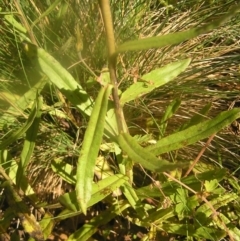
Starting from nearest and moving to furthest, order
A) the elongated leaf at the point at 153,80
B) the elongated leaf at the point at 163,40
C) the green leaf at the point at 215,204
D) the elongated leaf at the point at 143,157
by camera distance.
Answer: the elongated leaf at the point at 163,40
the elongated leaf at the point at 143,157
the elongated leaf at the point at 153,80
the green leaf at the point at 215,204

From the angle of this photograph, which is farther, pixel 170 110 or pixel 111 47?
pixel 170 110

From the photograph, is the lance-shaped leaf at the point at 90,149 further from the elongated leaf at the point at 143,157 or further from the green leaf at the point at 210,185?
the green leaf at the point at 210,185

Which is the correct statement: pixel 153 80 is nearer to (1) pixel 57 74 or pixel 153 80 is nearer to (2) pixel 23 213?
(1) pixel 57 74

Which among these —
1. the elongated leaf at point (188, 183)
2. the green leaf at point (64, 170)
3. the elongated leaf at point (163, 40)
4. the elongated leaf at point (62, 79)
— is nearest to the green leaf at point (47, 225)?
the green leaf at point (64, 170)

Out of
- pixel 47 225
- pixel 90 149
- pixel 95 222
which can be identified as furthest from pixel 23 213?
pixel 90 149

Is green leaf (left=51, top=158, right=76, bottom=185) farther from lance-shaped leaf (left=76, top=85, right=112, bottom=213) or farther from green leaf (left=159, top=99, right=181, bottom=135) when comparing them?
lance-shaped leaf (left=76, top=85, right=112, bottom=213)

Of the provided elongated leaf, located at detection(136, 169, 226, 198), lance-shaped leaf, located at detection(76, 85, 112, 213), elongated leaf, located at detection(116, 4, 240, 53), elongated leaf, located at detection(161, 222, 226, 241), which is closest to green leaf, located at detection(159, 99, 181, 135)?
elongated leaf, located at detection(136, 169, 226, 198)

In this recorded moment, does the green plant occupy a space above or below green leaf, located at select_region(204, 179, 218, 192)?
above
